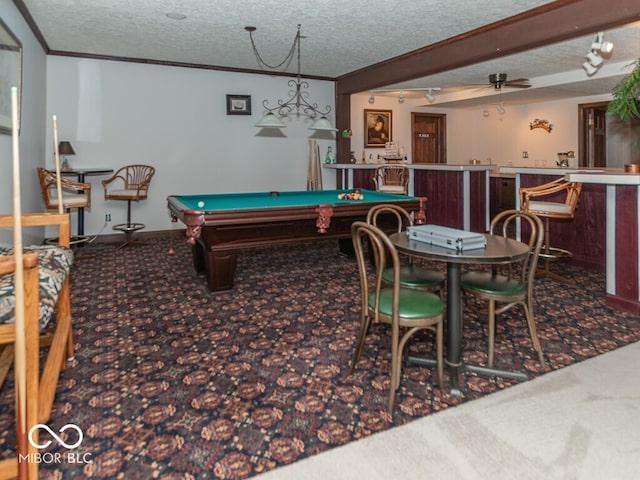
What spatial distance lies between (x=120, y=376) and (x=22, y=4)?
382 centimetres

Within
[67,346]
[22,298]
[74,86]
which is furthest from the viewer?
[74,86]

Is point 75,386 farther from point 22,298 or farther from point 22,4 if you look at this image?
point 22,4

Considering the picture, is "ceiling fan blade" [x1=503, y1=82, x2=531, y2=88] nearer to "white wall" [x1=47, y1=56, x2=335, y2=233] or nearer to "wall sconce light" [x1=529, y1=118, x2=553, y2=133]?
"wall sconce light" [x1=529, y1=118, x2=553, y2=133]

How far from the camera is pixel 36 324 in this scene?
1565mm

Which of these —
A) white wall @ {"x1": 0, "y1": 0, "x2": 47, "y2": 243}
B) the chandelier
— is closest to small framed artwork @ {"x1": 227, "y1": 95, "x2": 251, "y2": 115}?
the chandelier

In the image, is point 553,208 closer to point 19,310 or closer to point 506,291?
point 506,291

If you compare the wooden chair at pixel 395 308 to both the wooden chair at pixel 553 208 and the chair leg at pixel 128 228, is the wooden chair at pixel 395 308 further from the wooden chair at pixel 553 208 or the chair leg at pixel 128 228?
the chair leg at pixel 128 228

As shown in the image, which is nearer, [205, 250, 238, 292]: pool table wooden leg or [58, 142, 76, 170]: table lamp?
[205, 250, 238, 292]: pool table wooden leg

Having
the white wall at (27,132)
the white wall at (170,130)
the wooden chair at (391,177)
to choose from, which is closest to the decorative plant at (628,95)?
the wooden chair at (391,177)

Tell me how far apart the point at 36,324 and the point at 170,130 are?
568 cm

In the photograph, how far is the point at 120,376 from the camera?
7.95 ft

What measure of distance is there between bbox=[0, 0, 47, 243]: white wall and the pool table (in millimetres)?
1360

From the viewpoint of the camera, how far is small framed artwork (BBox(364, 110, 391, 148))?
9391 mm

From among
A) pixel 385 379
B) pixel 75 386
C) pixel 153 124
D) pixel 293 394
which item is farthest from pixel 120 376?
pixel 153 124
